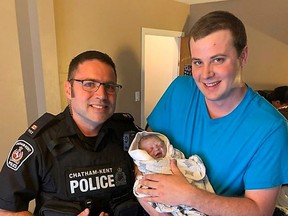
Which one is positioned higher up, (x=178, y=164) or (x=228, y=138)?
(x=228, y=138)

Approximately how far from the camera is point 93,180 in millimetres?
1089

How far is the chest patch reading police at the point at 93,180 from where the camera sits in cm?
106

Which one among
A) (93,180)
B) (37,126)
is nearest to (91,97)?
(37,126)

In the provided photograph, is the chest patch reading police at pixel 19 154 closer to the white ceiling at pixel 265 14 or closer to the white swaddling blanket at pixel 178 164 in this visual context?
the white swaddling blanket at pixel 178 164

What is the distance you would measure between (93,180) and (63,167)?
14 centimetres

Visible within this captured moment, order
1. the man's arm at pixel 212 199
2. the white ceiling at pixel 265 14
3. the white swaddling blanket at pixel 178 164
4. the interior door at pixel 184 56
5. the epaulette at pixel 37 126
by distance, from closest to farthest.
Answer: the man's arm at pixel 212 199 → the white swaddling blanket at pixel 178 164 → the epaulette at pixel 37 126 → the white ceiling at pixel 265 14 → the interior door at pixel 184 56

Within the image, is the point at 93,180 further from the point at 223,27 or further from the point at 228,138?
the point at 223,27

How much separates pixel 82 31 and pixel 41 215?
4.93 feet

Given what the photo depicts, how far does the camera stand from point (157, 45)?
13.3ft

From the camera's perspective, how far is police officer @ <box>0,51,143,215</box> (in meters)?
1.00

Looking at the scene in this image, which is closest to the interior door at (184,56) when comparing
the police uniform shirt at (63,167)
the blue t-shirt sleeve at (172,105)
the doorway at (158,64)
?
the doorway at (158,64)

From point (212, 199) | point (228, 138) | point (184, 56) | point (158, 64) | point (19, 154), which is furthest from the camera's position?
point (158, 64)

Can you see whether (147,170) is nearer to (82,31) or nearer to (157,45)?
(82,31)

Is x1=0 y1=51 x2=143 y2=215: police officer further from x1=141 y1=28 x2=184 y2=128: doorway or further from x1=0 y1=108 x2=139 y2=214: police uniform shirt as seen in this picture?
x1=141 y1=28 x2=184 y2=128: doorway
